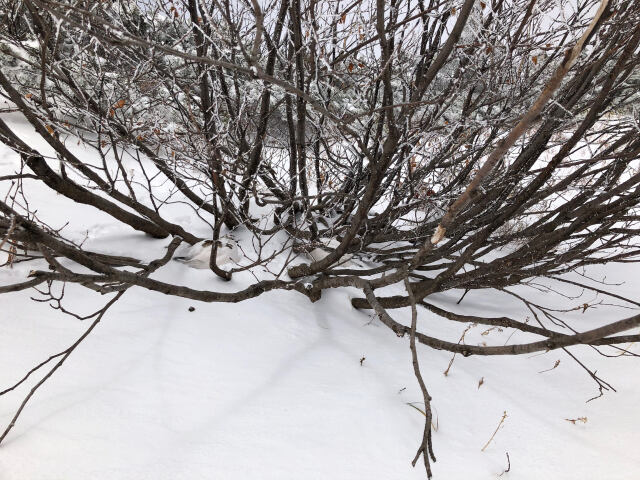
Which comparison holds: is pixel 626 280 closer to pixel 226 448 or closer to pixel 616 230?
pixel 616 230

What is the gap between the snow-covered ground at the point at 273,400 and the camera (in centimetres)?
111

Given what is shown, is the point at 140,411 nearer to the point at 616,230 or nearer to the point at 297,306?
the point at 297,306

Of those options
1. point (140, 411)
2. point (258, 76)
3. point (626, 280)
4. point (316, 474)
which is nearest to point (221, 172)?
point (140, 411)

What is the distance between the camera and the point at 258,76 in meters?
0.71

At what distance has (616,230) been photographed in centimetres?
174

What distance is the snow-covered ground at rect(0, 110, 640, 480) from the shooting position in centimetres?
111

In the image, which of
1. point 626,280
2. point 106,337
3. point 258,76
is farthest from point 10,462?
point 626,280

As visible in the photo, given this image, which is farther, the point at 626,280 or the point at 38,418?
the point at 626,280

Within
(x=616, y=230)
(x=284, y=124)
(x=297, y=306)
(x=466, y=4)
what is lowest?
(x=297, y=306)

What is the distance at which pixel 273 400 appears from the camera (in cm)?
136

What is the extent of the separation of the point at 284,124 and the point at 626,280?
338 centimetres

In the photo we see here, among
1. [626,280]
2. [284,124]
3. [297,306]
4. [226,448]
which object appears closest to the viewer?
[226,448]

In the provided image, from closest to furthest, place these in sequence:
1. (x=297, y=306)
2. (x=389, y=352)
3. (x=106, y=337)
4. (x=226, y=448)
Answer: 1. (x=226, y=448)
2. (x=106, y=337)
3. (x=389, y=352)
4. (x=297, y=306)

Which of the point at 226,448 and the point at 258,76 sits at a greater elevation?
the point at 258,76
